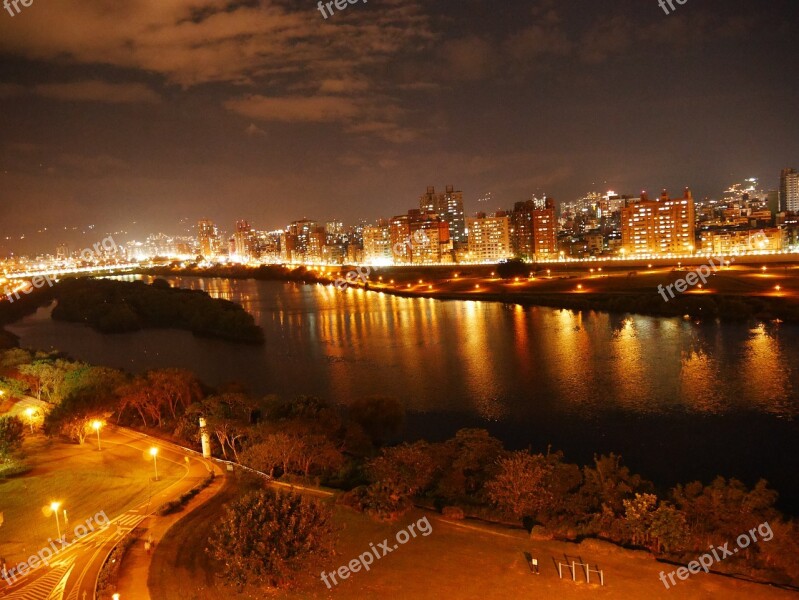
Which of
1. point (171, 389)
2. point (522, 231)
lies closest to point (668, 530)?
point (171, 389)

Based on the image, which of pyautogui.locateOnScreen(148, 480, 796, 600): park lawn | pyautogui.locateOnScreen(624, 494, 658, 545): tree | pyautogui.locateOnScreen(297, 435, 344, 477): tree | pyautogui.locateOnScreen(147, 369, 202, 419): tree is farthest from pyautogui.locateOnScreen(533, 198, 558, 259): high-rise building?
pyautogui.locateOnScreen(148, 480, 796, 600): park lawn

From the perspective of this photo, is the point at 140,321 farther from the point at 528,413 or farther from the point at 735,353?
the point at 735,353

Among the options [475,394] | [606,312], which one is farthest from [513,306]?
[475,394]

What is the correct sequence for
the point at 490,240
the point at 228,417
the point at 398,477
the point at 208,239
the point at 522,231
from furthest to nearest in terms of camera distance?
1. the point at 208,239
2. the point at 490,240
3. the point at 522,231
4. the point at 228,417
5. the point at 398,477

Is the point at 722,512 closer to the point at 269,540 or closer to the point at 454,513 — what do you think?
the point at 454,513

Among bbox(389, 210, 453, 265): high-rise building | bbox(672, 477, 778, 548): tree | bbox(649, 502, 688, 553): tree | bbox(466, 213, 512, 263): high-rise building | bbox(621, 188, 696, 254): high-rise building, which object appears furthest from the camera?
bbox(389, 210, 453, 265): high-rise building

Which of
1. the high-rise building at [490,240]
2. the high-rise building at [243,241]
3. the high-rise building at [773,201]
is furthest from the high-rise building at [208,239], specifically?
the high-rise building at [773,201]

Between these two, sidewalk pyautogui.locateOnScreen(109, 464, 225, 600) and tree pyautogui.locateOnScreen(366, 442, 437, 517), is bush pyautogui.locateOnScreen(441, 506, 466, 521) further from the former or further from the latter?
sidewalk pyautogui.locateOnScreen(109, 464, 225, 600)

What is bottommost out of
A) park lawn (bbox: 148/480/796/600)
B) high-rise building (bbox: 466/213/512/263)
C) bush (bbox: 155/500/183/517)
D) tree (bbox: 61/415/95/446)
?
park lawn (bbox: 148/480/796/600)
